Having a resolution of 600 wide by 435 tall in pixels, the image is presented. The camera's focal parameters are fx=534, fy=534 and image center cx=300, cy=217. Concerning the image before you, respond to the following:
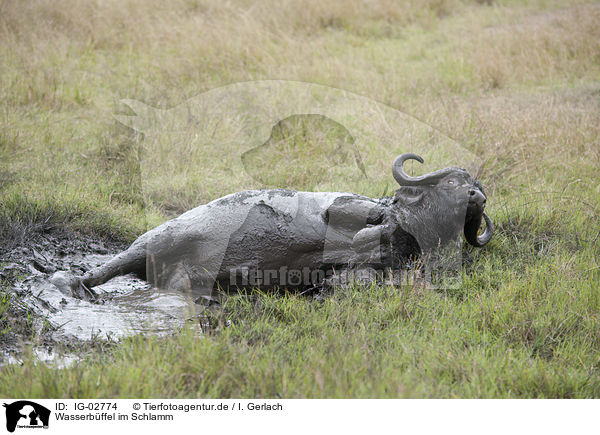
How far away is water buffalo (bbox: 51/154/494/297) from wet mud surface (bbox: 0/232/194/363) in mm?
150

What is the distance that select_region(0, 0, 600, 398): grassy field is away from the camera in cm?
263

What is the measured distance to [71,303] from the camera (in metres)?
3.48

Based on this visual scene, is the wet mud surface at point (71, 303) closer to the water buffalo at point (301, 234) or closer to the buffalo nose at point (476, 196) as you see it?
the water buffalo at point (301, 234)

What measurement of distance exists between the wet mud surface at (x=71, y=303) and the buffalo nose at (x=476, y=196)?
197 centimetres

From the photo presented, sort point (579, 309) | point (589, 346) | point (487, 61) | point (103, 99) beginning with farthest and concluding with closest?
1. point (487, 61)
2. point (103, 99)
3. point (579, 309)
4. point (589, 346)

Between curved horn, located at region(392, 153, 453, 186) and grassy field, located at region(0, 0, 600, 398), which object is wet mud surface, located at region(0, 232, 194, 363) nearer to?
grassy field, located at region(0, 0, 600, 398)

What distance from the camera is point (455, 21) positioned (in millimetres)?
11547

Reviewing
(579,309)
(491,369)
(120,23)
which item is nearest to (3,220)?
(491,369)

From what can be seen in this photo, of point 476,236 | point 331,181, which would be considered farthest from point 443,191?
point 331,181

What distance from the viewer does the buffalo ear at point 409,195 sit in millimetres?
3633

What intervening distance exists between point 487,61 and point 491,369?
7058mm

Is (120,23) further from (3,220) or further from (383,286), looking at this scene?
(383,286)

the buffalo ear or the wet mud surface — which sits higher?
the buffalo ear
